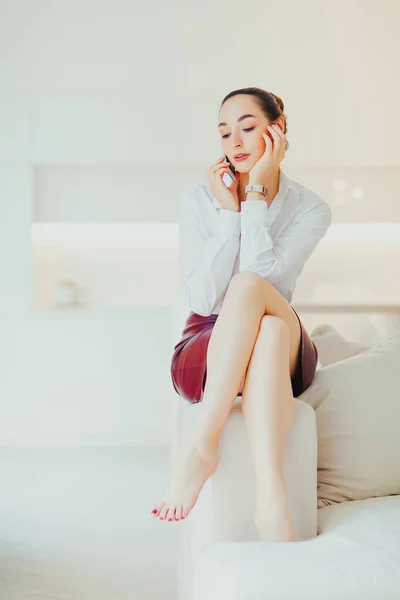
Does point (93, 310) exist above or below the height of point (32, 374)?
above

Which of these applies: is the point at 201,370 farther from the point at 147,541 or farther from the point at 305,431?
the point at 147,541

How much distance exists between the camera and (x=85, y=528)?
9.97 ft

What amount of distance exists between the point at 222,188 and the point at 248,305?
67 centimetres

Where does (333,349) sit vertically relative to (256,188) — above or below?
below

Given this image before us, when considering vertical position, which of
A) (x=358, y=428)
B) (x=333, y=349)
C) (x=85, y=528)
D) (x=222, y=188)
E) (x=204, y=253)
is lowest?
(x=85, y=528)

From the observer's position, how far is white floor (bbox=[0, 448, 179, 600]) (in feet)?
8.09

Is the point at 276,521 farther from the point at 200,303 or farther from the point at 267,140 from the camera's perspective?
the point at 267,140

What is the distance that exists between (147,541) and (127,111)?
2595mm

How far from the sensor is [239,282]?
6.66 feet

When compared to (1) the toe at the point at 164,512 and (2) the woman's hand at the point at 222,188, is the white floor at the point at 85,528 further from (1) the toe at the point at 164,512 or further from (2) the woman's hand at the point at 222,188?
(2) the woman's hand at the point at 222,188

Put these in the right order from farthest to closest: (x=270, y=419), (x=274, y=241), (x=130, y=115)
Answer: (x=130, y=115) < (x=274, y=241) < (x=270, y=419)

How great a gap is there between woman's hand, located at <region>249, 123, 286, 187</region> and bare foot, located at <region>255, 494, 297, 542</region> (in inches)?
42.7

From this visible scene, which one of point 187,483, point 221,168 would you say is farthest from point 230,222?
point 187,483

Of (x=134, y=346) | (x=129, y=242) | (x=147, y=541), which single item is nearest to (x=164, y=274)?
(x=129, y=242)
